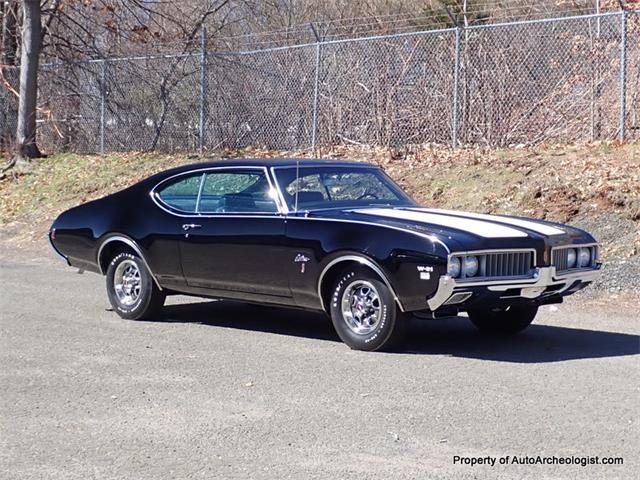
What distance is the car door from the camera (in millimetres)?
8625

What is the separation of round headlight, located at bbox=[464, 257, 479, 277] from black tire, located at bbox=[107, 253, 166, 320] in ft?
10.7

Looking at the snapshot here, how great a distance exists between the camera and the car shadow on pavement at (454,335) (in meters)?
8.12

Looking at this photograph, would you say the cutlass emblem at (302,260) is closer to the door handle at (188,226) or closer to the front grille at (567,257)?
the door handle at (188,226)

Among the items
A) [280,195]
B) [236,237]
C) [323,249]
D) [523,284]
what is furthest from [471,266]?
[236,237]

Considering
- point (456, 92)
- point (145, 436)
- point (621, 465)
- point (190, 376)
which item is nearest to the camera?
point (621, 465)

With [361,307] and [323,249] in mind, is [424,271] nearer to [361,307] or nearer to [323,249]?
[361,307]

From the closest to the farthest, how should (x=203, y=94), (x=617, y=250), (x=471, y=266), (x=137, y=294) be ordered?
(x=471, y=266) → (x=137, y=294) → (x=617, y=250) → (x=203, y=94)

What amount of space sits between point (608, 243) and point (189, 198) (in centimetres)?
488

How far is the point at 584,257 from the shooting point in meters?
8.44

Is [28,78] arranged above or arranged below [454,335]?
above

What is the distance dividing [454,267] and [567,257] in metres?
1.22

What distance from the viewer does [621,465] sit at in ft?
17.2

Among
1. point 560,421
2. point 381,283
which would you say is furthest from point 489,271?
point 560,421

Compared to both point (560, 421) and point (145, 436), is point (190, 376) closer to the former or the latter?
point (145, 436)
